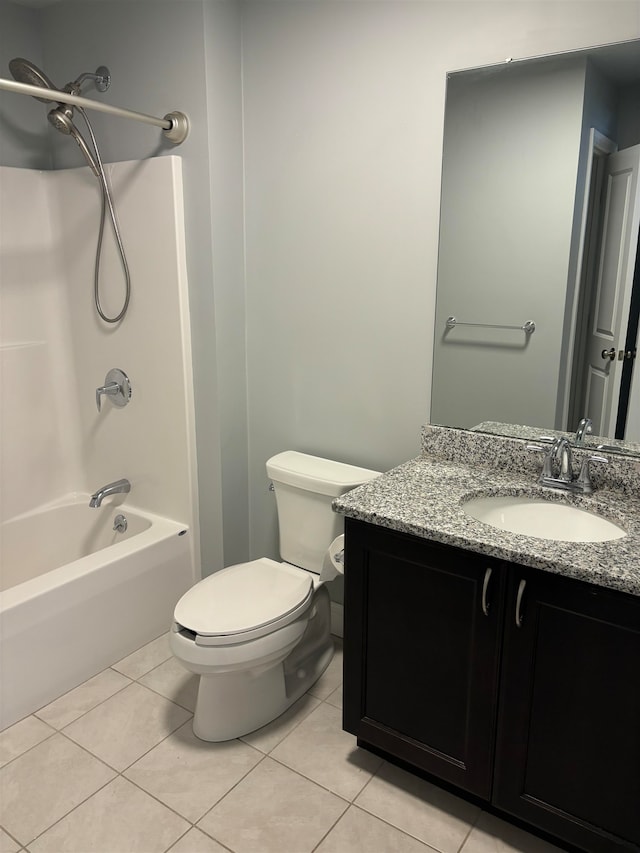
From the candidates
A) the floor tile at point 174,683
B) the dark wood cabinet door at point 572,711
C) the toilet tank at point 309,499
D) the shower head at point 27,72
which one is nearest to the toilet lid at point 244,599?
the toilet tank at point 309,499

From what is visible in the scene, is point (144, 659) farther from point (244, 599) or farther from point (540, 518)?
point (540, 518)

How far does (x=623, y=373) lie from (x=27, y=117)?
248 cm

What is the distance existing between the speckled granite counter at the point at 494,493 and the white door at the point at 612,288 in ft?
0.68

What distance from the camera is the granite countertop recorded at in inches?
53.1

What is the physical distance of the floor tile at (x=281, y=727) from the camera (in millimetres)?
1967

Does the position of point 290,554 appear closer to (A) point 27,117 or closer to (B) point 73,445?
(B) point 73,445

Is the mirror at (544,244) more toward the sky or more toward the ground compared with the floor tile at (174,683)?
more toward the sky

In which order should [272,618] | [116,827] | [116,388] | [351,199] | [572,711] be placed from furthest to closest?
[116,388]
[351,199]
[272,618]
[116,827]
[572,711]

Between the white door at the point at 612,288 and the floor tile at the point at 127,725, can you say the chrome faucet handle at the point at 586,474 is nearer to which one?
the white door at the point at 612,288

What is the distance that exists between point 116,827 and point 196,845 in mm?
228

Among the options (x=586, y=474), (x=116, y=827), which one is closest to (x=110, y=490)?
(x=116, y=827)

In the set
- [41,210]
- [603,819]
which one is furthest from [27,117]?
[603,819]

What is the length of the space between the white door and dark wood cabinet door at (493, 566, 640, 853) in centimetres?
64

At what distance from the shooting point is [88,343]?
271cm
